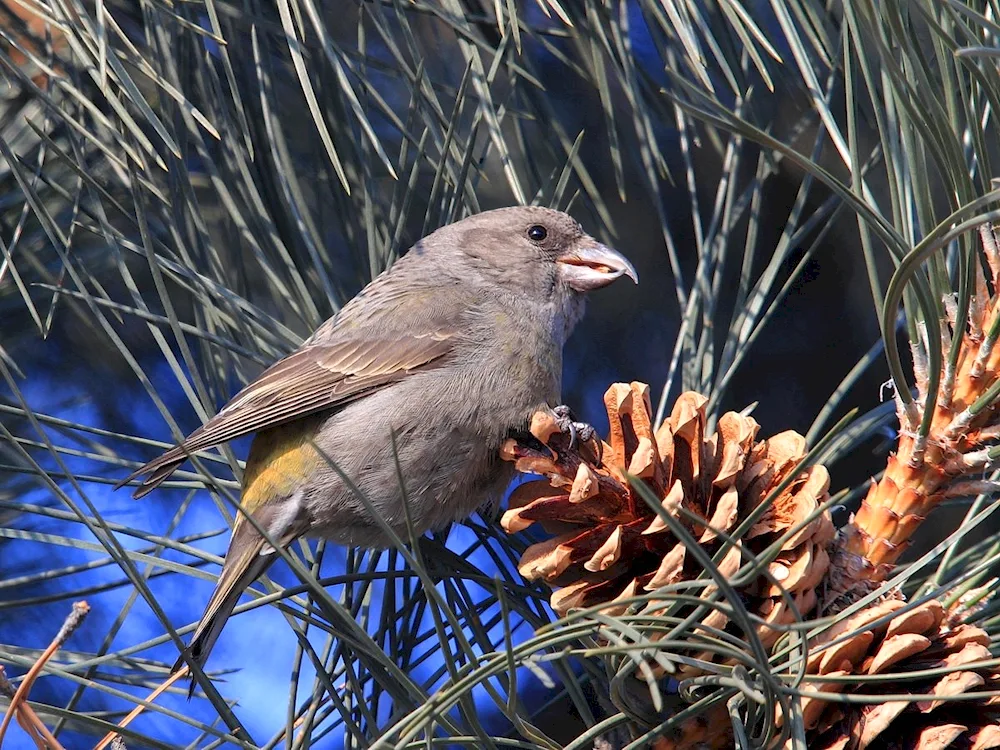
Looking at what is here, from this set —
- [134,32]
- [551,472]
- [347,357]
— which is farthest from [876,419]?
[134,32]

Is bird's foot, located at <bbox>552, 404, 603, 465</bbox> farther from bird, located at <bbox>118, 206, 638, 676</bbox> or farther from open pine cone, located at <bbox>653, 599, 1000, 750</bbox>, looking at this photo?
open pine cone, located at <bbox>653, 599, 1000, 750</bbox>

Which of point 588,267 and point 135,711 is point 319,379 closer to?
point 588,267

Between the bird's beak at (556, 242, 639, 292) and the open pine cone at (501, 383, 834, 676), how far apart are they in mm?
1266

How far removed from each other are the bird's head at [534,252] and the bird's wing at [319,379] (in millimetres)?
364

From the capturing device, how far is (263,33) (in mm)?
2373

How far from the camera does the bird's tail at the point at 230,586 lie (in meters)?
2.48

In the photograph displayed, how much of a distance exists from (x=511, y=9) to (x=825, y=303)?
6.75ft

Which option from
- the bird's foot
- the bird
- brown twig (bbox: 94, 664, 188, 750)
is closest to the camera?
brown twig (bbox: 94, 664, 188, 750)

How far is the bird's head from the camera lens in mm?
3166

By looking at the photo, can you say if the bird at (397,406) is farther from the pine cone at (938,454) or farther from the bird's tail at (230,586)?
the pine cone at (938,454)

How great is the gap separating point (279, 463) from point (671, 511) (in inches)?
57.4

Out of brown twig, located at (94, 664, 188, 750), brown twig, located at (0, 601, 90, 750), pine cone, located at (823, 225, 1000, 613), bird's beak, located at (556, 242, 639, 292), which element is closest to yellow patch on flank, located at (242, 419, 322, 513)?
brown twig, located at (94, 664, 188, 750)

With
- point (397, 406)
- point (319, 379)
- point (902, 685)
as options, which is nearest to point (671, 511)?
point (902, 685)

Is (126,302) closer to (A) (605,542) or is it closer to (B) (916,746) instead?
(A) (605,542)
